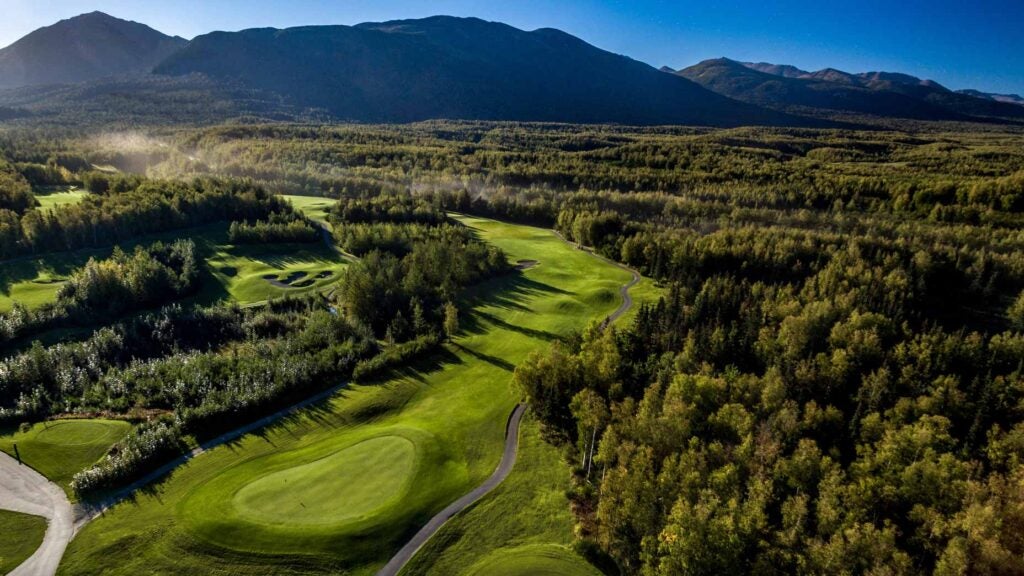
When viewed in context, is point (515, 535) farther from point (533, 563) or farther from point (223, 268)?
point (223, 268)

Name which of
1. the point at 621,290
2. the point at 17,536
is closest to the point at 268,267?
the point at 621,290

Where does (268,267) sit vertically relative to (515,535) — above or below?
above

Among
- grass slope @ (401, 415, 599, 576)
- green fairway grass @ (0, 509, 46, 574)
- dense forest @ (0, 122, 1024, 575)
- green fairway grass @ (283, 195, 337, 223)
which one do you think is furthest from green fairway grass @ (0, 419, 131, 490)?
green fairway grass @ (283, 195, 337, 223)

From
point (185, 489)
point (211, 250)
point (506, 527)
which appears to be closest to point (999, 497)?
point (506, 527)

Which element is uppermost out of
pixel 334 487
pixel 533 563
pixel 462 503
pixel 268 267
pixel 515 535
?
pixel 268 267

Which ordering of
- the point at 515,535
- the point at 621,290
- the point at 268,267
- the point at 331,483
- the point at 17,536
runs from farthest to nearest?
the point at 268,267, the point at 621,290, the point at 331,483, the point at 515,535, the point at 17,536

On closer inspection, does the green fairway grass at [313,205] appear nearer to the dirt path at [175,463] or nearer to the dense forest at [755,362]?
the dense forest at [755,362]

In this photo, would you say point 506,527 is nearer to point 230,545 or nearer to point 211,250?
point 230,545
